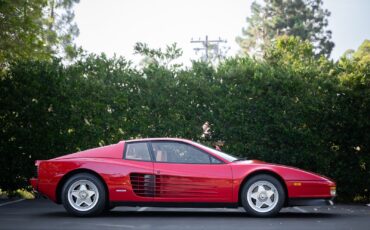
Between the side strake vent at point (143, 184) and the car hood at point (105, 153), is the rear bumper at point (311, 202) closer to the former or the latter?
the side strake vent at point (143, 184)

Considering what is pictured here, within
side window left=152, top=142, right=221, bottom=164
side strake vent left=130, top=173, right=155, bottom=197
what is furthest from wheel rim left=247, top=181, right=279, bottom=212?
side strake vent left=130, top=173, right=155, bottom=197

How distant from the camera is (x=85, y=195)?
10.5 metres

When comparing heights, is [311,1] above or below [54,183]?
above

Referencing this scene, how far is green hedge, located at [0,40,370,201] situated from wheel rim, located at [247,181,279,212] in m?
4.10

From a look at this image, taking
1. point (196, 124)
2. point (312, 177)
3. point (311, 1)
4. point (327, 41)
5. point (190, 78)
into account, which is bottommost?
point (312, 177)

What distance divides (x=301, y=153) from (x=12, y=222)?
24.2 feet

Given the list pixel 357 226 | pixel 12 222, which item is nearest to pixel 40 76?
pixel 12 222

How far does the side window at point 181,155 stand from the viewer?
34.8 feet

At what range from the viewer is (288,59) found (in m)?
17.6

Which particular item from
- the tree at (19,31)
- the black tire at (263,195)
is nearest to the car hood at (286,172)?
the black tire at (263,195)

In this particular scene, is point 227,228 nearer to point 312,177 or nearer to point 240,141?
point 312,177

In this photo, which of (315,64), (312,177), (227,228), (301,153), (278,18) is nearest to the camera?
(227,228)

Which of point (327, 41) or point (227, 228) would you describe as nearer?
point (227, 228)

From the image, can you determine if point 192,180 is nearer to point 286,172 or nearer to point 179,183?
point 179,183
